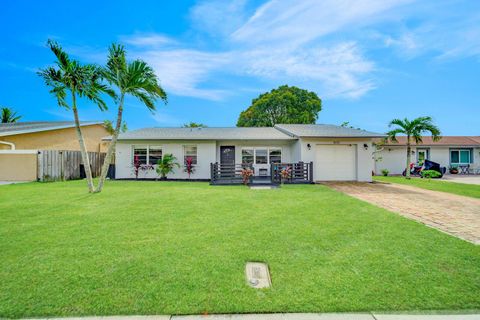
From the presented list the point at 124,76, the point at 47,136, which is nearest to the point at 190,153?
the point at 124,76

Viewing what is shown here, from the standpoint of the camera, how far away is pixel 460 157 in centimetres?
2089

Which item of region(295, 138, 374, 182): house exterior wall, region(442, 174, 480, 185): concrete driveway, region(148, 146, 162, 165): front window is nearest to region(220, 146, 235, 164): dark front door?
region(148, 146, 162, 165): front window

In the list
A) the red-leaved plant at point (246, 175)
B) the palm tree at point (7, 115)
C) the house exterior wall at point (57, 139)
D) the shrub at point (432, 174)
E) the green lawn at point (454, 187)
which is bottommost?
the green lawn at point (454, 187)

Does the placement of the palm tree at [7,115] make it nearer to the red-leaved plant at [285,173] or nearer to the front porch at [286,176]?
the front porch at [286,176]

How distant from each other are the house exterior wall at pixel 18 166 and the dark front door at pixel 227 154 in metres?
11.3

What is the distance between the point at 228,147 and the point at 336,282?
12282 millimetres

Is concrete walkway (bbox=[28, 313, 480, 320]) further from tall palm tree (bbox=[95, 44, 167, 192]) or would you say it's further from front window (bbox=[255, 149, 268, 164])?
front window (bbox=[255, 149, 268, 164])

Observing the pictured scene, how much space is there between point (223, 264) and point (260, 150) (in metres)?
11.8

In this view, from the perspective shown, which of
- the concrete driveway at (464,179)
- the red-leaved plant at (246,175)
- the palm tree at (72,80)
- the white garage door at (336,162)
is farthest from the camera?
the concrete driveway at (464,179)

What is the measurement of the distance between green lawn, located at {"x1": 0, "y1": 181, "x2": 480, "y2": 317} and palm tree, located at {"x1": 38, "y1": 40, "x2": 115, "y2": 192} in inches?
208

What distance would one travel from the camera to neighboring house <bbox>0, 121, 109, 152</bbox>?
547 inches

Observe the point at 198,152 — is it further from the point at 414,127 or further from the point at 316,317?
the point at 414,127

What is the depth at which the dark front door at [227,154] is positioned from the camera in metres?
14.3

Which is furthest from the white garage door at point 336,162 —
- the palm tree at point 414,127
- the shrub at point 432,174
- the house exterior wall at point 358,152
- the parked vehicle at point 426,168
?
the parked vehicle at point 426,168
